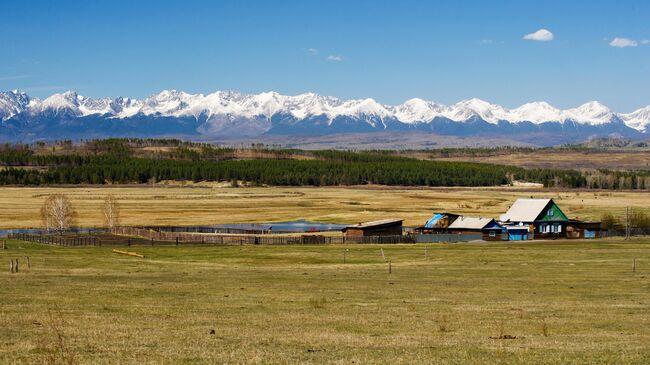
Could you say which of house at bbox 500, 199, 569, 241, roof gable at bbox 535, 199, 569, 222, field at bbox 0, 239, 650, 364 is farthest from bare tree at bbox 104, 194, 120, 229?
roof gable at bbox 535, 199, 569, 222

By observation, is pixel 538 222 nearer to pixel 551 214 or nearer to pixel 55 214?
pixel 551 214

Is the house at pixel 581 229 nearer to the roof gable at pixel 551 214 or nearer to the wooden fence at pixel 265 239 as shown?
the roof gable at pixel 551 214

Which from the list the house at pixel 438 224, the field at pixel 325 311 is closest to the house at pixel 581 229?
the house at pixel 438 224

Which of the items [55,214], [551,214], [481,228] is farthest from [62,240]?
[551,214]

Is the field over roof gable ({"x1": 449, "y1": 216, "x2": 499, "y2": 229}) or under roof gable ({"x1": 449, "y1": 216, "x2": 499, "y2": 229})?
over

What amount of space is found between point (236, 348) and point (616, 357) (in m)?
9.82

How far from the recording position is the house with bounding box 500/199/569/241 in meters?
104

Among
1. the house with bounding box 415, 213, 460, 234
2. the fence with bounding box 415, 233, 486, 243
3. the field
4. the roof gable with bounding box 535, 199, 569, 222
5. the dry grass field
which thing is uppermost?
the field

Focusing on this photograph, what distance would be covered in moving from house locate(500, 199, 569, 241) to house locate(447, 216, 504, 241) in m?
2.53

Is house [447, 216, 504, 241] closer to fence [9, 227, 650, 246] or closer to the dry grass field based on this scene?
fence [9, 227, 650, 246]

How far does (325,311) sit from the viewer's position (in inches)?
1267

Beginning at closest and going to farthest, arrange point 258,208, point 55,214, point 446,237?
point 446,237
point 55,214
point 258,208

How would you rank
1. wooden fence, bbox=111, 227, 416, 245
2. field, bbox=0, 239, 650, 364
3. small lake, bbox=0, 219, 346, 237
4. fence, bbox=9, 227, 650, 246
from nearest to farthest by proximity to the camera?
field, bbox=0, 239, 650, 364
fence, bbox=9, 227, 650, 246
wooden fence, bbox=111, 227, 416, 245
small lake, bbox=0, 219, 346, 237

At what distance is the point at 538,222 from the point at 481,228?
28.0ft
